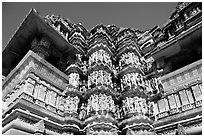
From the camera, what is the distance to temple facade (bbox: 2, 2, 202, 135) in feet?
35.6

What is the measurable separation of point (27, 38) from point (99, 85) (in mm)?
7471

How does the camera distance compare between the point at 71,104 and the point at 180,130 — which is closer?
the point at 180,130

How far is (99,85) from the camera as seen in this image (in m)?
13.9

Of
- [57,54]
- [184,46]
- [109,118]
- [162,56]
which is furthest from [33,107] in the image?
[184,46]

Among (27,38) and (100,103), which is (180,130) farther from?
(27,38)

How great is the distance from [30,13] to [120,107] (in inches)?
417

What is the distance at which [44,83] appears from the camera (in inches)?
485

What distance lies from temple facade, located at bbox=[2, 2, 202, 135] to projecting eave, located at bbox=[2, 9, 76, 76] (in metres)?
0.07

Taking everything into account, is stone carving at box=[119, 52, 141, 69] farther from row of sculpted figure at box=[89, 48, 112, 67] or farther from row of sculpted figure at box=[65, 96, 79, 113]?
row of sculpted figure at box=[65, 96, 79, 113]

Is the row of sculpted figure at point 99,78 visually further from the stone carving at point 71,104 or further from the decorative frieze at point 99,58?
the stone carving at point 71,104

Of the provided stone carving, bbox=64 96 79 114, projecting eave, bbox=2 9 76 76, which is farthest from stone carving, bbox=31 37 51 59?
stone carving, bbox=64 96 79 114

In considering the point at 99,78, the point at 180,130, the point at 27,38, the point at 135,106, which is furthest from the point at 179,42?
the point at 27,38

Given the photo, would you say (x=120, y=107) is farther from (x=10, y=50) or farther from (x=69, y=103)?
(x=10, y=50)

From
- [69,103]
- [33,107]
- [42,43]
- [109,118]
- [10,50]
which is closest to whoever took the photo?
[33,107]
